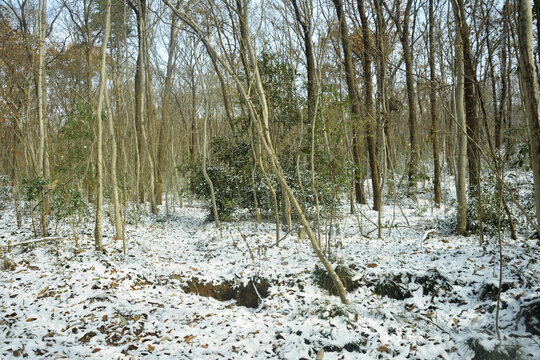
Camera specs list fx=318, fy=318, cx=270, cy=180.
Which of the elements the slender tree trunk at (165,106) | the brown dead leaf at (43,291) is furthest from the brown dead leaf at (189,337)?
the slender tree trunk at (165,106)

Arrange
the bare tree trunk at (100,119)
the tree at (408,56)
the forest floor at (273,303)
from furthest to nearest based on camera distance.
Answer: the tree at (408,56) < the bare tree trunk at (100,119) < the forest floor at (273,303)

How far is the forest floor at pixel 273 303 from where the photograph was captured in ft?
12.0

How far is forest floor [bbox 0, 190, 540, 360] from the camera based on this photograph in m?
3.67

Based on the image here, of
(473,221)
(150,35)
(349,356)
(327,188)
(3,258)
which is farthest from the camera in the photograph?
(150,35)

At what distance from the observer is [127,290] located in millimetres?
5148

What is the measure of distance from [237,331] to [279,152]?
6041mm

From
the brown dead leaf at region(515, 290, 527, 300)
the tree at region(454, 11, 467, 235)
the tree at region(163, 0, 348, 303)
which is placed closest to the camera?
the brown dead leaf at region(515, 290, 527, 300)

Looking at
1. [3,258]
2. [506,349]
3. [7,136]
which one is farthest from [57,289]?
[7,136]

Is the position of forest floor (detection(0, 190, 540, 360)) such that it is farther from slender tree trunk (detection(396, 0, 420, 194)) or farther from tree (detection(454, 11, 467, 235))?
slender tree trunk (detection(396, 0, 420, 194))

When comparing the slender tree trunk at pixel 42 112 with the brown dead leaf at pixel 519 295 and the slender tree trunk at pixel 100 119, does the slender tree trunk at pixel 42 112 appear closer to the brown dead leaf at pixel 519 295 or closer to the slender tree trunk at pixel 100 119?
the slender tree trunk at pixel 100 119

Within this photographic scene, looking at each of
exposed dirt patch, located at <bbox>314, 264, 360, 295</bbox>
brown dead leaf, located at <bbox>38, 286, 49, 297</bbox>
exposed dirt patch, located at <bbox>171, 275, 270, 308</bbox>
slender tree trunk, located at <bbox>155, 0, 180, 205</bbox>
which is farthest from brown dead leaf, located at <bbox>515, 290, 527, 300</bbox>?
slender tree trunk, located at <bbox>155, 0, 180, 205</bbox>

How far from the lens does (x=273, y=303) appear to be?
4.91m

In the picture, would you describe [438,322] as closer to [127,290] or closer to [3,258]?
[127,290]

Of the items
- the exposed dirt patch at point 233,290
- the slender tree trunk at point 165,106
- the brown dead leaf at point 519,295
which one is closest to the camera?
the brown dead leaf at point 519,295
